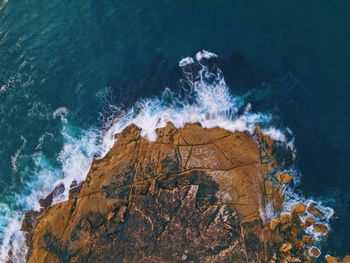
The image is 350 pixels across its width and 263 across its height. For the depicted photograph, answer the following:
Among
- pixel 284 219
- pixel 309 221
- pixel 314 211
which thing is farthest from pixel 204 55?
pixel 309 221

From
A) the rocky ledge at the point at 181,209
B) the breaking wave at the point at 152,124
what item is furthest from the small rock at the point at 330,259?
the breaking wave at the point at 152,124

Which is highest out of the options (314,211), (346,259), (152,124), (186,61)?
(186,61)

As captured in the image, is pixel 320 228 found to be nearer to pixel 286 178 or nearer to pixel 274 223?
pixel 274 223

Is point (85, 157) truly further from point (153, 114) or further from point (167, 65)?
point (167, 65)

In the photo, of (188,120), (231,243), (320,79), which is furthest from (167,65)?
(231,243)

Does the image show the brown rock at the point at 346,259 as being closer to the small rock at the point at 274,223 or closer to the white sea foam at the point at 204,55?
the small rock at the point at 274,223

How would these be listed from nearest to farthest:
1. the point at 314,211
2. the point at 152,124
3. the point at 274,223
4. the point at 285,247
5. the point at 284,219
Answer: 1. the point at 285,247
2. the point at 274,223
3. the point at 284,219
4. the point at 314,211
5. the point at 152,124
